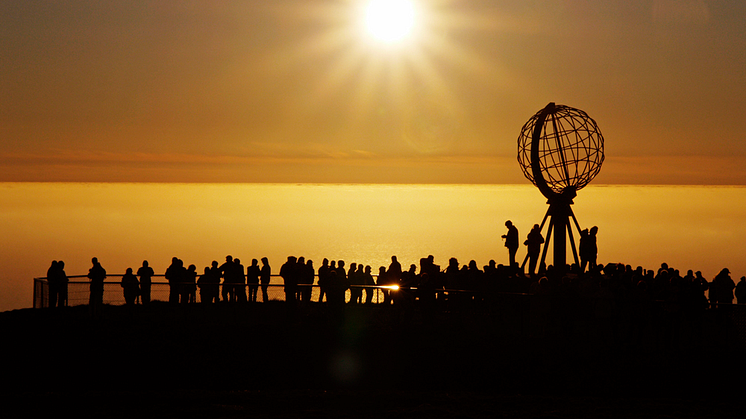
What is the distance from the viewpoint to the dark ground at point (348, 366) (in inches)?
547

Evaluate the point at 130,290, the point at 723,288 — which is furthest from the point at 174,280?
the point at 723,288

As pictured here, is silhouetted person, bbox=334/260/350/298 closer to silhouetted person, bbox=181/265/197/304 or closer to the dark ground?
the dark ground

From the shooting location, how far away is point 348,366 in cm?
1662

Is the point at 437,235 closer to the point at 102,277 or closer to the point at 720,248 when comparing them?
the point at 720,248

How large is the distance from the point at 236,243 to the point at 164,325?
116 m

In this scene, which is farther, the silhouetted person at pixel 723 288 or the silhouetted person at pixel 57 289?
the silhouetted person at pixel 57 289

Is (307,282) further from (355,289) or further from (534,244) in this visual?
(534,244)

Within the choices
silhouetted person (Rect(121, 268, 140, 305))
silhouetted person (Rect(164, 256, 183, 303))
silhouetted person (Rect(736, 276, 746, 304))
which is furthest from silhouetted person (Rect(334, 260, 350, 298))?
silhouetted person (Rect(736, 276, 746, 304))

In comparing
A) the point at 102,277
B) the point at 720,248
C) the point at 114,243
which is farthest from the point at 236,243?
the point at 102,277

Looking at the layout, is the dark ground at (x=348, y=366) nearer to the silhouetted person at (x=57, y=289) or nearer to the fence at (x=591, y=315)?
the fence at (x=591, y=315)

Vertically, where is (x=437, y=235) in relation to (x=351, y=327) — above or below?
above

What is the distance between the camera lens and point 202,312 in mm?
19484

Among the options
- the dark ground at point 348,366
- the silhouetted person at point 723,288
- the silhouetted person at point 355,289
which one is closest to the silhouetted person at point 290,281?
the dark ground at point 348,366

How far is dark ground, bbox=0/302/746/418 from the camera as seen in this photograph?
13898 mm
